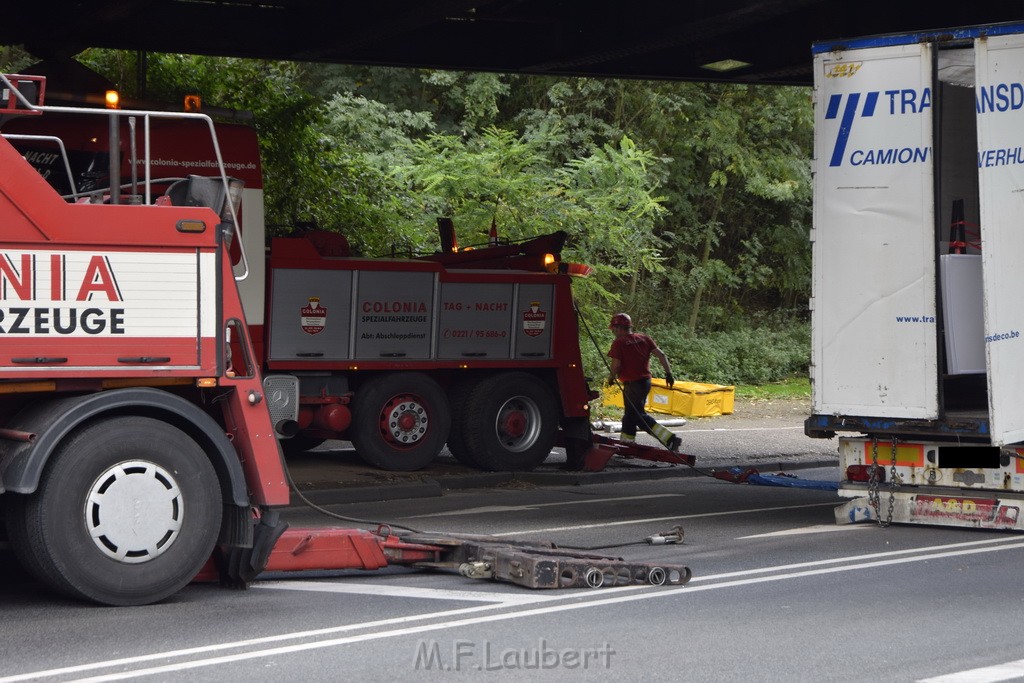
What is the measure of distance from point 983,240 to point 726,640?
474 cm

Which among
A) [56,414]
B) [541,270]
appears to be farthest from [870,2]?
[56,414]

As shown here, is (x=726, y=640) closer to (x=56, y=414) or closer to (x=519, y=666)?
(x=519, y=666)

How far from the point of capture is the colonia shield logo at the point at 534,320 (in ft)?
53.3

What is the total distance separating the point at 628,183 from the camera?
25.0 m

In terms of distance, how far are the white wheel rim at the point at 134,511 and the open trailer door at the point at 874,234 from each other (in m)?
5.46

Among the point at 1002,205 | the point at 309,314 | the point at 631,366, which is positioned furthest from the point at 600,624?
the point at 631,366

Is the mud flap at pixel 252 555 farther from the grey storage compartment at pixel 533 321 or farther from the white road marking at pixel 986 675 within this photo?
the grey storage compartment at pixel 533 321

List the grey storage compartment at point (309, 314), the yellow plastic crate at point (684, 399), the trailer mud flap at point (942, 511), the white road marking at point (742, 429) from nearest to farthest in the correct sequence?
1. the trailer mud flap at point (942, 511)
2. the grey storage compartment at point (309, 314)
3. the white road marking at point (742, 429)
4. the yellow plastic crate at point (684, 399)

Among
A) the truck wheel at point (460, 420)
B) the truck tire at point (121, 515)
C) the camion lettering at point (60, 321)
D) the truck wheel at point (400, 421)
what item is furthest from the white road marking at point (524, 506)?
the camion lettering at point (60, 321)

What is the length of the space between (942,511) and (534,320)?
20.8 ft

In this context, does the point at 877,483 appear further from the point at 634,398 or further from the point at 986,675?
the point at 634,398

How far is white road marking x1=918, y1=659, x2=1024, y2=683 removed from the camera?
6.21 metres

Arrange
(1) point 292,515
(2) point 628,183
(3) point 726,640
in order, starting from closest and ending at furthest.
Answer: (3) point 726,640
(1) point 292,515
(2) point 628,183

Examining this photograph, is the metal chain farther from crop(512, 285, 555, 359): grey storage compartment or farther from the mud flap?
crop(512, 285, 555, 359): grey storage compartment
